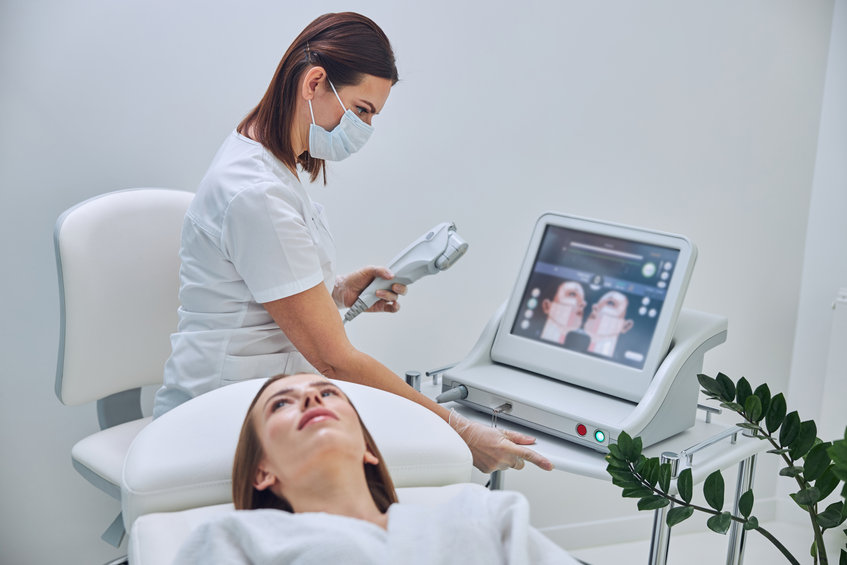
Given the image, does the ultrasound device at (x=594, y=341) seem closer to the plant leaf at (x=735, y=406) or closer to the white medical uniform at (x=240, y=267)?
the plant leaf at (x=735, y=406)

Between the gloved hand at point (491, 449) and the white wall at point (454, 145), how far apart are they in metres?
0.78

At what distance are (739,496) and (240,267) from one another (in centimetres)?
115

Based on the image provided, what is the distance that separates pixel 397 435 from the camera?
0.99m

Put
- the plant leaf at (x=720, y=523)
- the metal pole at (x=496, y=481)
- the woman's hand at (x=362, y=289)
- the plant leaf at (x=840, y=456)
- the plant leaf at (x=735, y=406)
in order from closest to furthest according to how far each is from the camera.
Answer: the plant leaf at (x=840, y=456)
the plant leaf at (x=720, y=523)
the plant leaf at (x=735, y=406)
the woman's hand at (x=362, y=289)
the metal pole at (x=496, y=481)

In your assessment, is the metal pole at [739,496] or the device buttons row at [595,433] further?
the metal pole at [739,496]

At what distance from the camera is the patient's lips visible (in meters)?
0.86

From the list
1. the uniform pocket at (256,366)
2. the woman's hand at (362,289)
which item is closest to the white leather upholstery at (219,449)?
the uniform pocket at (256,366)

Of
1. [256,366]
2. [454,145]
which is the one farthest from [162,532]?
[454,145]

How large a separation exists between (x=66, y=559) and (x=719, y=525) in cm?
160

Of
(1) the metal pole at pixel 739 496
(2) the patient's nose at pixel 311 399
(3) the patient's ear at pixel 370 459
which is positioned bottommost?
(1) the metal pole at pixel 739 496

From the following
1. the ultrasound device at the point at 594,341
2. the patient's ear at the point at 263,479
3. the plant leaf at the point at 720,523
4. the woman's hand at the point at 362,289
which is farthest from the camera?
the woman's hand at the point at 362,289

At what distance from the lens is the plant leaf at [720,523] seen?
3.75ft

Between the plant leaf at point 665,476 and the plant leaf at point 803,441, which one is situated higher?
the plant leaf at point 803,441

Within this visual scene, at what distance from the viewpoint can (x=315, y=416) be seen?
865 millimetres
